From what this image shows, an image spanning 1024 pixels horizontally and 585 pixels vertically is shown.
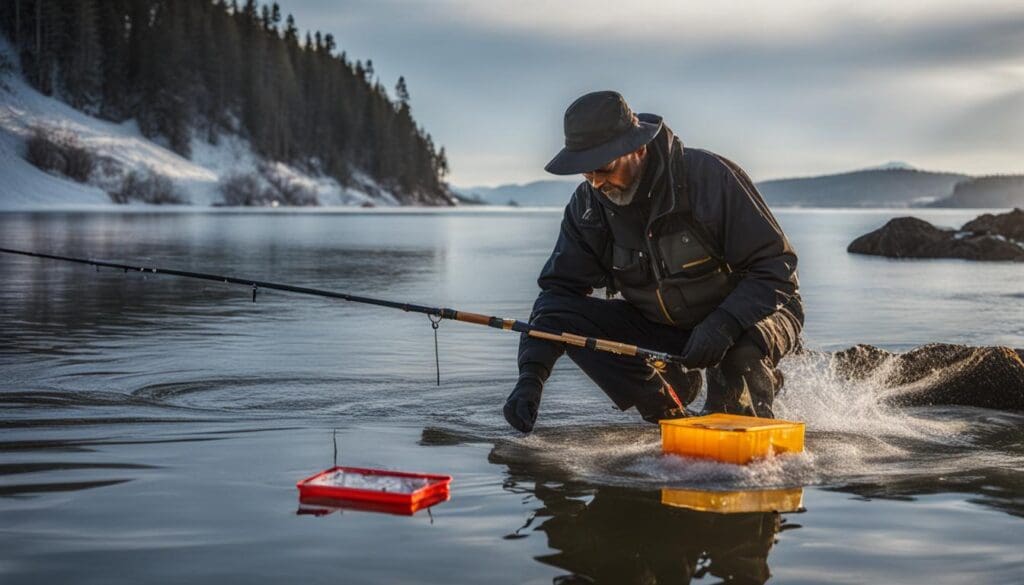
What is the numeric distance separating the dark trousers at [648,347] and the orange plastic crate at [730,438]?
522 millimetres

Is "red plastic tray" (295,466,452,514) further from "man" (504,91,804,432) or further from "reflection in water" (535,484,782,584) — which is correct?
"man" (504,91,804,432)

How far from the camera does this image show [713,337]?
5.36 meters

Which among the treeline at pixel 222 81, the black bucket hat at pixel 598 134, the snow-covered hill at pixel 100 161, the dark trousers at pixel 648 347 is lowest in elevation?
the dark trousers at pixel 648 347

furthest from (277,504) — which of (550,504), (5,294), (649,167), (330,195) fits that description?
(330,195)

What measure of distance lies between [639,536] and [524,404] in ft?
5.44

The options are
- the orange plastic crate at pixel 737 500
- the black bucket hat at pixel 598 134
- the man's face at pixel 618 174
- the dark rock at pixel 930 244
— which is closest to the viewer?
the orange plastic crate at pixel 737 500

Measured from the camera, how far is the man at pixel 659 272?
5355 mm

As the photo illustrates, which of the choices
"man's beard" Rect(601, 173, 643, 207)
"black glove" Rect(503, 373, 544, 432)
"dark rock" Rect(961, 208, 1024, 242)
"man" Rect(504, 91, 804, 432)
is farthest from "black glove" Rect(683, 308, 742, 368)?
"dark rock" Rect(961, 208, 1024, 242)

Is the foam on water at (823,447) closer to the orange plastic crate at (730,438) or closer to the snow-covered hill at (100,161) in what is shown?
the orange plastic crate at (730,438)

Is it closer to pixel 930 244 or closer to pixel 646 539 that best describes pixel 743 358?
pixel 646 539

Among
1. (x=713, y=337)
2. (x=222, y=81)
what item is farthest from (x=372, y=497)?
(x=222, y=81)

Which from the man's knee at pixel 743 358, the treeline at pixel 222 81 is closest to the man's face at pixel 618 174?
the man's knee at pixel 743 358

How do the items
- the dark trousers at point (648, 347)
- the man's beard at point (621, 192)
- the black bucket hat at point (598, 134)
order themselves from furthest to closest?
the dark trousers at point (648, 347)
the man's beard at point (621, 192)
the black bucket hat at point (598, 134)

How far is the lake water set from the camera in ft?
12.3
